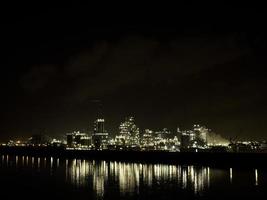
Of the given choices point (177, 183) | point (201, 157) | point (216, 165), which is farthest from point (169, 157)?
point (177, 183)

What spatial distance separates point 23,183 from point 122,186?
888 cm

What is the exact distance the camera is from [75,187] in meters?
33.3

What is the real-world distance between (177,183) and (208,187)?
333cm

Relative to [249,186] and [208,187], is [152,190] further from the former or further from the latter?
[249,186]

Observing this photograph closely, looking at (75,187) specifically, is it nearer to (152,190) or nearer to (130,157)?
(152,190)

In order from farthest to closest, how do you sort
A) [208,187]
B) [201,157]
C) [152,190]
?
[201,157] < [208,187] < [152,190]

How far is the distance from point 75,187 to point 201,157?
42.2m

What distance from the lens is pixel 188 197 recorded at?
28547 mm

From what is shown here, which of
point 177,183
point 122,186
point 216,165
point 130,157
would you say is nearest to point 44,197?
point 122,186

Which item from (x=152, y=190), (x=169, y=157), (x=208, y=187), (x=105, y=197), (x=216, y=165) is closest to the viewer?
(x=105, y=197)

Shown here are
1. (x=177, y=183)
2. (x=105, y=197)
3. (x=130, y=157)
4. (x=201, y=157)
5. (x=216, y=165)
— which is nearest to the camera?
(x=105, y=197)

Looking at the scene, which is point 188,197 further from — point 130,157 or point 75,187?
point 130,157

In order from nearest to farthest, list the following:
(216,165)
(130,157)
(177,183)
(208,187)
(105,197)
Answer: (105,197)
(208,187)
(177,183)
(216,165)
(130,157)

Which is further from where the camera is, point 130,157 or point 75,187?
point 130,157
